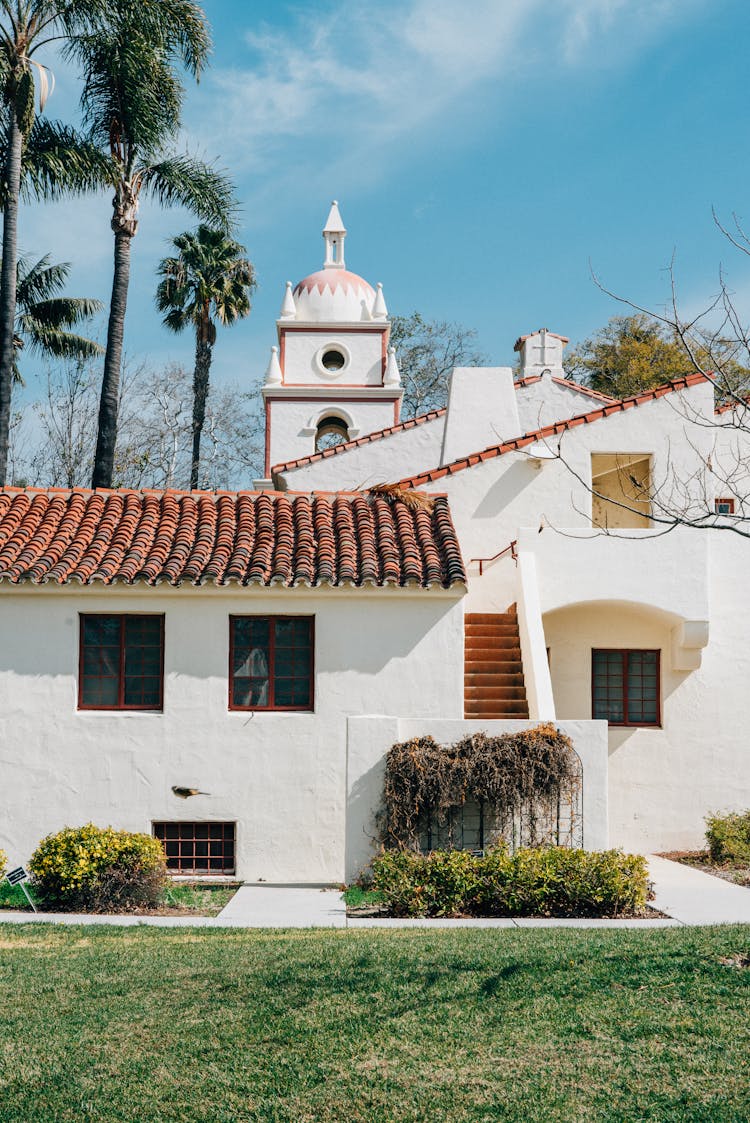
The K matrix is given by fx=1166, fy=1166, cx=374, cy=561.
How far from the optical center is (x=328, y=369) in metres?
35.0

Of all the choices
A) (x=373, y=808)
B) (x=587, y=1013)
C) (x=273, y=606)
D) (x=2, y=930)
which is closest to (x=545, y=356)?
(x=273, y=606)

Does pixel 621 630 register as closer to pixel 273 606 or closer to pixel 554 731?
pixel 554 731

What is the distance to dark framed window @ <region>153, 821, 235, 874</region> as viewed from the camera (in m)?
15.7

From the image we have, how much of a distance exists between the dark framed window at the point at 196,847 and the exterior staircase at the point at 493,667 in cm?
385

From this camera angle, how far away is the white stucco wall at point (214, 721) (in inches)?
608

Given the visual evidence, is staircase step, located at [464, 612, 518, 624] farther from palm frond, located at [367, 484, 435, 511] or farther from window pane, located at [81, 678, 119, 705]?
window pane, located at [81, 678, 119, 705]

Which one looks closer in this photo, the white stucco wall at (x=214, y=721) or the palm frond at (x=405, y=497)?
the white stucco wall at (x=214, y=721)

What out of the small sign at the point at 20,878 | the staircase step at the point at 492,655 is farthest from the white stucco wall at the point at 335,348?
the small sign at the point at 20,878

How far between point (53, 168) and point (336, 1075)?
78.9 ft

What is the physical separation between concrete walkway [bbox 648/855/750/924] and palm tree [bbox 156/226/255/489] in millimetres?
26315

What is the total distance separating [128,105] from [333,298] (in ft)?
33.2

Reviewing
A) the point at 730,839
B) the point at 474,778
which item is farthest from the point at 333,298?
the point at 474,778

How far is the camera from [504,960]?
31.4 feet

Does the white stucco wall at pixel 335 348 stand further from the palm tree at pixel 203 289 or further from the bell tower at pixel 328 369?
the palm tree at pixel 203 289
